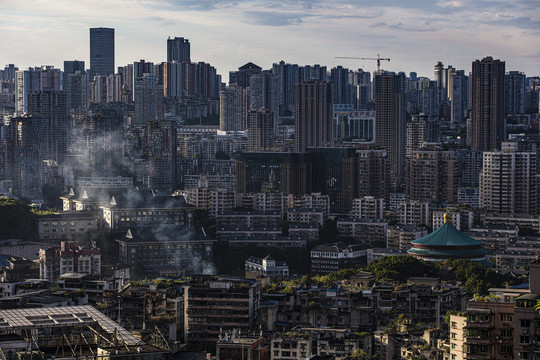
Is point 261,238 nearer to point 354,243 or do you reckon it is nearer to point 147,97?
point 354,243

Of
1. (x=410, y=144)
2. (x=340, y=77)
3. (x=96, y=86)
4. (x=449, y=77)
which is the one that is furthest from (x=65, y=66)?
(x=410, y=144)

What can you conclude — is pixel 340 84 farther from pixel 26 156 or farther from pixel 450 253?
pixel 450 253

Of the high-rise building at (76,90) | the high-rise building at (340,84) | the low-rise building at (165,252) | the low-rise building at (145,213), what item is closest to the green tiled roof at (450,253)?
the low-rise building at (165,252)

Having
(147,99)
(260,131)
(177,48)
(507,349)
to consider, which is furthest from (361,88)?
(507,349)

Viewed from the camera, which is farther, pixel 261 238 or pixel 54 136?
pixel 54 136

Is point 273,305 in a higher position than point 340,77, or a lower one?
lower

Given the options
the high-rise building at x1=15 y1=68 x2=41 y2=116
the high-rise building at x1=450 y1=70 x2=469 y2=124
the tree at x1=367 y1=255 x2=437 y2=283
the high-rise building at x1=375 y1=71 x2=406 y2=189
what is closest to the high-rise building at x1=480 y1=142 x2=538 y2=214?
the tree at x1=367 y1=255 x2=437 y2=283
